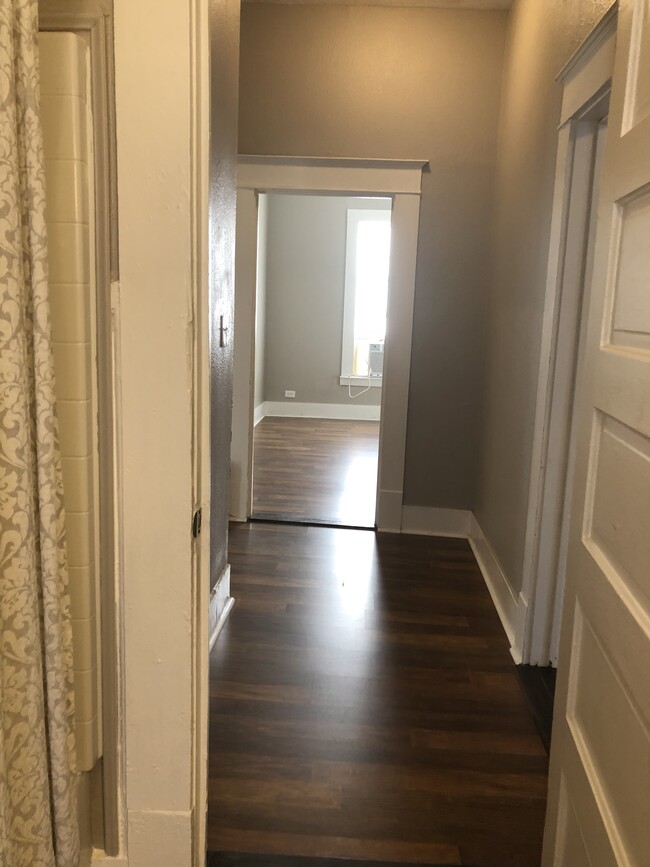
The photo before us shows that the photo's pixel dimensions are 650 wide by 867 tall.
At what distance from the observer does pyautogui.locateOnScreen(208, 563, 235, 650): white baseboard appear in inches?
109

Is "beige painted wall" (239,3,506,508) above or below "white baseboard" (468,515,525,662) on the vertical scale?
above

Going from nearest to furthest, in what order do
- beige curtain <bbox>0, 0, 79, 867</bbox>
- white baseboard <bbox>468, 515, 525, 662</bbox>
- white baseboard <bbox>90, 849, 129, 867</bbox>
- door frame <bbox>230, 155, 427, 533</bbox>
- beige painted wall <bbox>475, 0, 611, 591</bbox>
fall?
1. beige curtain <bbox>0, 0, 79, 867</bbox>
2. white baseboard <bbox>90, 849, 129, 867</bbox>
3. beige painted wall <bbox>475, 0, 611, 591</bbox>
4. white baseboard <bbox>468, 515, 525, 662</bbox>
5. door frame <bbox>230, 155, 427, 533</bbox>

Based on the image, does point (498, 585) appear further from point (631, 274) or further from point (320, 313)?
point (320, 313)

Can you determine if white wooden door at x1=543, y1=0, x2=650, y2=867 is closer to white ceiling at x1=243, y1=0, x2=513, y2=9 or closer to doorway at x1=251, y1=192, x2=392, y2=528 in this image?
white ceiling at x1=243, y1=0, x2=513, y2=9

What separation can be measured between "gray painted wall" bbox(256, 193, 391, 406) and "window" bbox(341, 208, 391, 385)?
81 mm

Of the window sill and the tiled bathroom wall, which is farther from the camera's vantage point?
the window sill

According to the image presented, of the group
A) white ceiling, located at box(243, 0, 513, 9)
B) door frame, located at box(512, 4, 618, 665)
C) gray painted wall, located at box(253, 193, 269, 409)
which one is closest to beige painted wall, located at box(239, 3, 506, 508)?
white ceiling, located at box(243, 0, 513, 9)

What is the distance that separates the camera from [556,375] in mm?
2549

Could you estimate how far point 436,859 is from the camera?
1.74 m

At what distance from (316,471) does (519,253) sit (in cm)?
283

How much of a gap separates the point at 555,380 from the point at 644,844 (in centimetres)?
178

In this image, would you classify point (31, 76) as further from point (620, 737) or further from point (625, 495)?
point (620, 737)

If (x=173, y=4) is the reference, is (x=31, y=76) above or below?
below

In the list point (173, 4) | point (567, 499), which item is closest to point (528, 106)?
point (567, 499)
